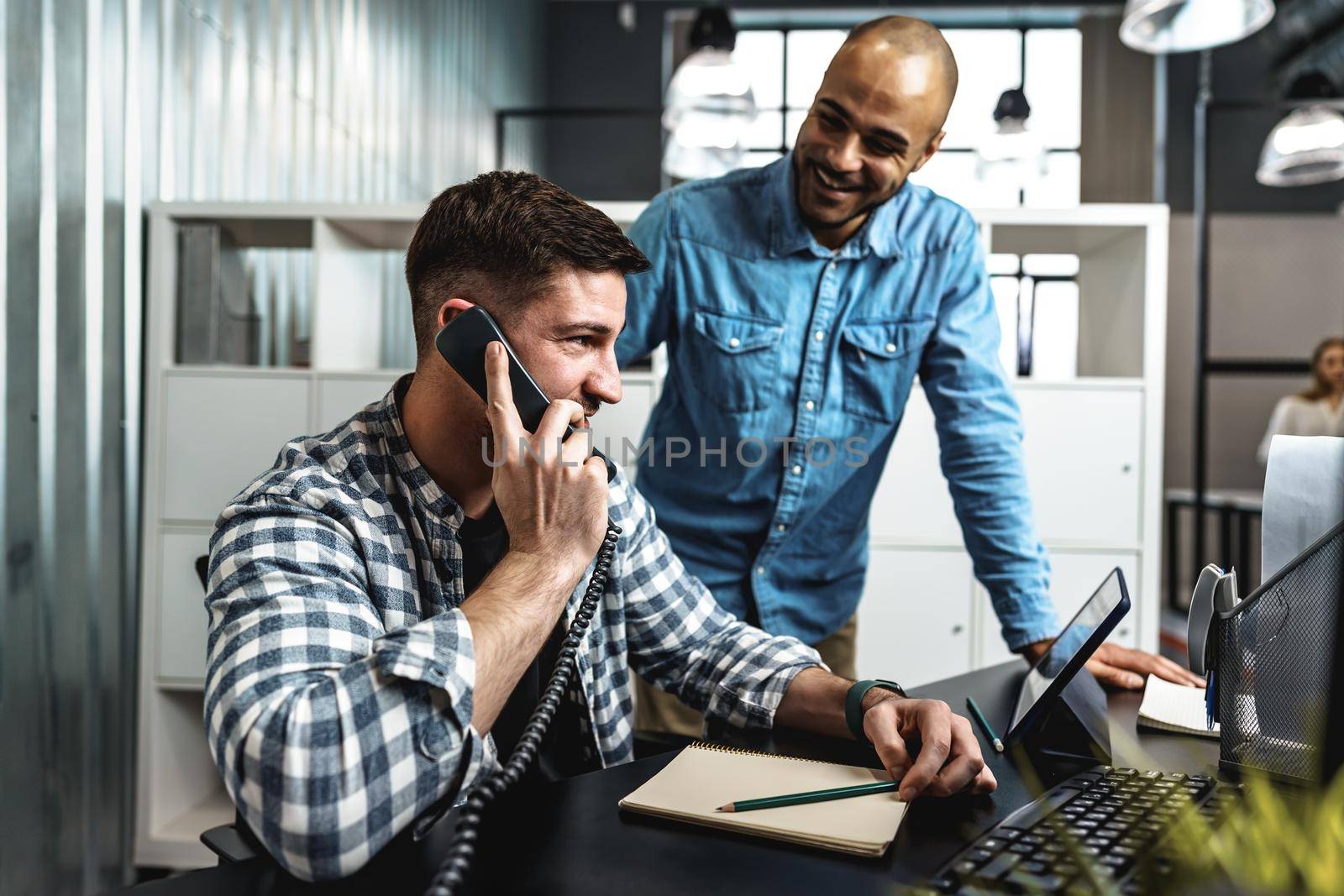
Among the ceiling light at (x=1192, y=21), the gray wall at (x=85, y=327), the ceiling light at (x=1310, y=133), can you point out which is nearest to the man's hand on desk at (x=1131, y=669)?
the gray wall at (x=85, y=327)

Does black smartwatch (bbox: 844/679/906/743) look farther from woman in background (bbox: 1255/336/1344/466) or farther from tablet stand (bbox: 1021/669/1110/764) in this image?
woman in background (bbox: 1255/336/1344/466)

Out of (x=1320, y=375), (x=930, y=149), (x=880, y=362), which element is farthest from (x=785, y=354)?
(x=1320, y=375)

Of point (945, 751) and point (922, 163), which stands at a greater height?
point (922, 163)

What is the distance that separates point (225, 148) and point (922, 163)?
2.04m

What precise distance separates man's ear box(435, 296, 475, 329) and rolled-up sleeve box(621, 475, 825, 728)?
0.35 m

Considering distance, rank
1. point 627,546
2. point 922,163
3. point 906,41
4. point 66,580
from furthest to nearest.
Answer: point 66,580, point 922,163, point 906,41, point 627,546

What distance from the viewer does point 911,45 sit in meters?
1.49

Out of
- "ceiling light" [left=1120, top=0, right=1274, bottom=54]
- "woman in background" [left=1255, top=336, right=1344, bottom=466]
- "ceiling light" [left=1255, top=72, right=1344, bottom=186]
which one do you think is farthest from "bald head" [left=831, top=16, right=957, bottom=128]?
"woman in background" [left=1255, top=336, right=1344, bottom=466]

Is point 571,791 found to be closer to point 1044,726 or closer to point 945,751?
point 945,751

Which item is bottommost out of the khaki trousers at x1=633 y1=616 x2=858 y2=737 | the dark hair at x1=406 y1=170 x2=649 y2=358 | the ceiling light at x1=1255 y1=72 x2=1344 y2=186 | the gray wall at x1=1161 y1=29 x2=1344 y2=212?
the khaki trousers at x1=633 y1=616 x2=858 y2=737

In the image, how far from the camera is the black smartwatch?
40.7 inches

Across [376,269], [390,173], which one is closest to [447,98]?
[390,173]

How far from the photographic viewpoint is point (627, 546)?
4.28 feet

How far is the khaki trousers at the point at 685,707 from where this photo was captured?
1.80 meters
